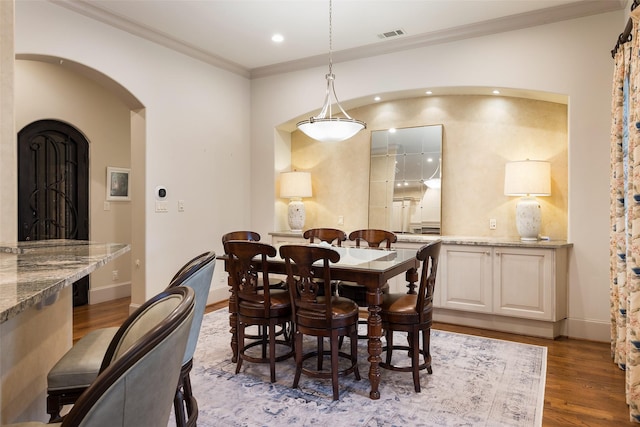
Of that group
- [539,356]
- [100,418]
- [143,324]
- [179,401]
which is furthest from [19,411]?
[539,356]

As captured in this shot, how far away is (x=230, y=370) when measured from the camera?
10.4 feet

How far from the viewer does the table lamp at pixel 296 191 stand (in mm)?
5570

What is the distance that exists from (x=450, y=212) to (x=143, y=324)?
433cm

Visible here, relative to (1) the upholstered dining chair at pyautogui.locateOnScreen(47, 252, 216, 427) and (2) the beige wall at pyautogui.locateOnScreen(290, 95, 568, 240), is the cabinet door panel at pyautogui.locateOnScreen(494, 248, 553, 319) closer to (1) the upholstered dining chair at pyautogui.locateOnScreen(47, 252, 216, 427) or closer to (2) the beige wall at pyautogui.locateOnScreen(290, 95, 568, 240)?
(2) the beige wall at pyautogui.locateOnScreen(290, 95, 568, 240)

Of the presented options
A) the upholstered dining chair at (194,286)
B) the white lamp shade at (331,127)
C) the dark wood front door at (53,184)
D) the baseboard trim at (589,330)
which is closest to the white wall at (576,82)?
the baseboard trim at (589,330)

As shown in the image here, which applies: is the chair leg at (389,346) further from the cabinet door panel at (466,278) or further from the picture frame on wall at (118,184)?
the picture frame on wall at (118,184)

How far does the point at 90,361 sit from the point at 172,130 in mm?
3742

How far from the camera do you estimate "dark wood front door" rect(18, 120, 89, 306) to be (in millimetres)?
4793

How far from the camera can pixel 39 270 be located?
4.66ft

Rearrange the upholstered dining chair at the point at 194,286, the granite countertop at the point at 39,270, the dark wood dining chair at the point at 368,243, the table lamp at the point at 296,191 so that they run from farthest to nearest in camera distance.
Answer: the table lamp at the point at 296,191 → the dark wood dining chair at the point at 368,243 → the upholstered dining chair at the point at 194,286 → the granite countertop at the point at 39,270

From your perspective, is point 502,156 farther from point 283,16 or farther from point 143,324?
point 143,324

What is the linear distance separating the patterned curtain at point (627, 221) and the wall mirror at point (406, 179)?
6.25 ft

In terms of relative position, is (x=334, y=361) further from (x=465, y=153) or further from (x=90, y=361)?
(x=465, y=153)

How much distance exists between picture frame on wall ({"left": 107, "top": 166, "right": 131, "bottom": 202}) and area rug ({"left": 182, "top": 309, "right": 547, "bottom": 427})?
3096mm
